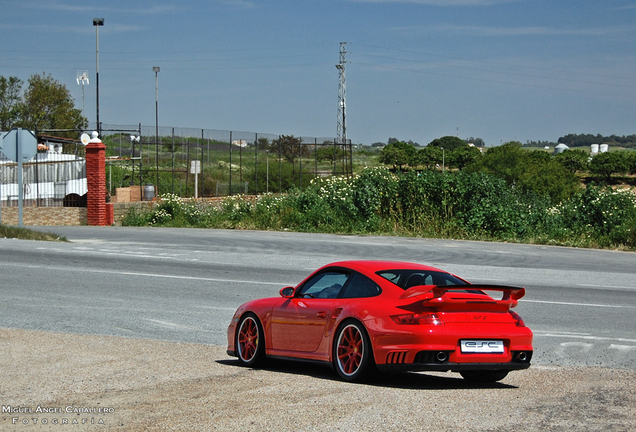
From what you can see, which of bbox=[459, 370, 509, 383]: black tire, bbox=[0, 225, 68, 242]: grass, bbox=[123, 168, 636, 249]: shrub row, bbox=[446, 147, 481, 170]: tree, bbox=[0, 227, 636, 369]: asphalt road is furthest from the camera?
bbox=[446, 147, 481, 170]: tree

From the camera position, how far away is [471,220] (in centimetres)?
2795

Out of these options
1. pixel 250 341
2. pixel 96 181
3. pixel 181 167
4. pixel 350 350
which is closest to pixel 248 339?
pixel 250 341

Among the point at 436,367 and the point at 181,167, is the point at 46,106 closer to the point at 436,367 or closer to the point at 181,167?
the point at 181,167

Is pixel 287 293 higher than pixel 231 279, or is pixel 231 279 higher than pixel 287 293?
pixel 287 293

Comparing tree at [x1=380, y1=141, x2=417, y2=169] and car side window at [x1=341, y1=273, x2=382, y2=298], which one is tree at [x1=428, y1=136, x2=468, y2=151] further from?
car side window at [x1=341, y1=273, x2=382, y2=298]

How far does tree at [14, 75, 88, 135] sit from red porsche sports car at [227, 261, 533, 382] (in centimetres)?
6583

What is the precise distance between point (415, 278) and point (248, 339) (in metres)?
2.22

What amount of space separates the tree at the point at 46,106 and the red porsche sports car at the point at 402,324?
6583cm

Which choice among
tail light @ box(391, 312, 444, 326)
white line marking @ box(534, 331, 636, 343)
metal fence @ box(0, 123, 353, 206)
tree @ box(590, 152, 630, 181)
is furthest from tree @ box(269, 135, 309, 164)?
tree @ box(590, 152, 630, 181)

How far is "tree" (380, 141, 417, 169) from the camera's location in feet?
352

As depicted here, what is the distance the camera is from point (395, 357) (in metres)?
6.90

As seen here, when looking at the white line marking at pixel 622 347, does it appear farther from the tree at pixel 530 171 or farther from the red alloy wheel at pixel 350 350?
the tree at pixel 530 171

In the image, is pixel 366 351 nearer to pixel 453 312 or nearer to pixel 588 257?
pixel 453 312

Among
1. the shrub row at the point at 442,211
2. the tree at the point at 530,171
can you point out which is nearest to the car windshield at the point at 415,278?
the shrub row at the point at 442,211
